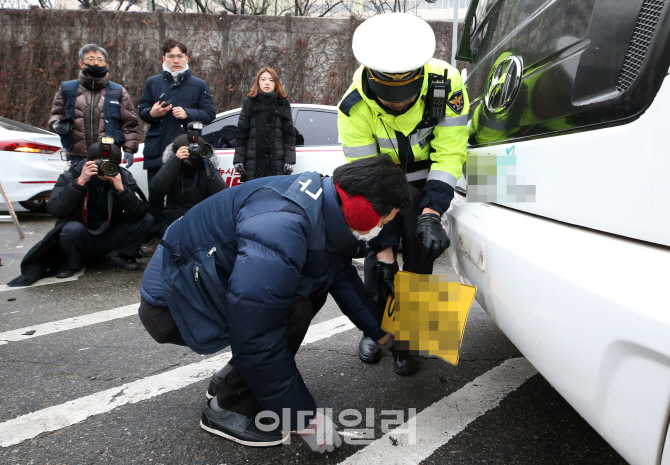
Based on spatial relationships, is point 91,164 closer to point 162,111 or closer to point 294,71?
point 162,111

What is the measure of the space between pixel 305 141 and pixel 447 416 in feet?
11.5

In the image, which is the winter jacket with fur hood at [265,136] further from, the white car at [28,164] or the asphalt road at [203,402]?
the white car at [28,164]

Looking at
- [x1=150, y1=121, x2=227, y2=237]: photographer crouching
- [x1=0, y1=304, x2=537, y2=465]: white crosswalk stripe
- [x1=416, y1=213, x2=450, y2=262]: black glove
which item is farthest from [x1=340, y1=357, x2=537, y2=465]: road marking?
[x1=150, y1=121, x2=227, y2=237]: photographer crouching

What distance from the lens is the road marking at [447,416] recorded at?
5.76ft

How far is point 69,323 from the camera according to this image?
3.05 metres

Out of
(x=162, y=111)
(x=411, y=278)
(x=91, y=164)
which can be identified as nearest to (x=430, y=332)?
(x=411, y=278)

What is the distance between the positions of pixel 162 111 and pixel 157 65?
7.26 metres

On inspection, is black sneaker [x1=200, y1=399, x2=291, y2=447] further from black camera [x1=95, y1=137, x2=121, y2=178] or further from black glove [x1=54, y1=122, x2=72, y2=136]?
black glove [x1=54, y1=122, x2=72, y2=136]

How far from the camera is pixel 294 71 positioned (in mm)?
11359

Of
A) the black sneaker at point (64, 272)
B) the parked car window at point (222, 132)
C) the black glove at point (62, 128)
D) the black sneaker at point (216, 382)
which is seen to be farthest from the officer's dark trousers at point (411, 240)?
the black glove at point (62, 128)

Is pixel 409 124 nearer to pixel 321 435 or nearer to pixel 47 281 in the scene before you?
pixel 321 435

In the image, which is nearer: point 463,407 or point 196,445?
point 196,445

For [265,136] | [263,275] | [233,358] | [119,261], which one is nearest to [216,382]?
[233,358]

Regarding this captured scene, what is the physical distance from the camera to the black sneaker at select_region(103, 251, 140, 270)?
4293mm
